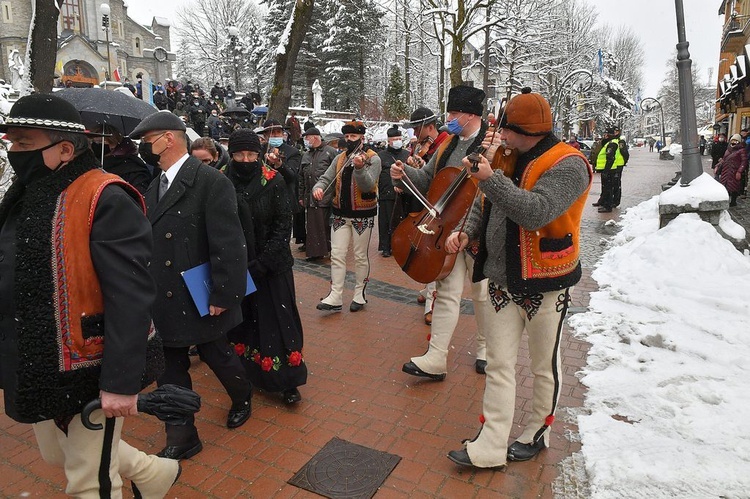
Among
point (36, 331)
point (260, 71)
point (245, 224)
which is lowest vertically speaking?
point (36, 331)

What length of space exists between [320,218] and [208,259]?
543 cm

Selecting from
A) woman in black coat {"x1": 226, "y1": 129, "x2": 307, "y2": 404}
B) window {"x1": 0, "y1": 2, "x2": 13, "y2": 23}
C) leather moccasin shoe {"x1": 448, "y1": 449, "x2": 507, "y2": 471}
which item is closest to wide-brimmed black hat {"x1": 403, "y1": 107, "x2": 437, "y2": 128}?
woman in black coat {"x1": 226, "y1": 129, "x2": 307, "y2": 404}

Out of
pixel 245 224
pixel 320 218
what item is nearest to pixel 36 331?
pixel 245 224

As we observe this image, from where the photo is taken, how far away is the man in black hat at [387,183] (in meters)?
8.52

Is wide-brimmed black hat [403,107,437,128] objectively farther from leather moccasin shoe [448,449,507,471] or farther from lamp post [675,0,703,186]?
lamp post [675,0,703,186]

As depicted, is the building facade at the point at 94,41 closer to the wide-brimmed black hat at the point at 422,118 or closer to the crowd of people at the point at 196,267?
the wide-brimmed black hat at the point at 422,118

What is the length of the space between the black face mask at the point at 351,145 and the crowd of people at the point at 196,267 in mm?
354

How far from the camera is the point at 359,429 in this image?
3.72 meters

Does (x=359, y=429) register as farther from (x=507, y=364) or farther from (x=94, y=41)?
(x=94, y=41)

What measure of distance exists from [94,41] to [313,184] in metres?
53.1

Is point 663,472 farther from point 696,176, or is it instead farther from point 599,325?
point 696,176

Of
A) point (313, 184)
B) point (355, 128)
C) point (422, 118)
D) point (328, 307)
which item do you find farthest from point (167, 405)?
point (313, 184)

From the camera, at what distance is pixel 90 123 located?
14.5 ft

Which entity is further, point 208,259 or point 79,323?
point 208,259
